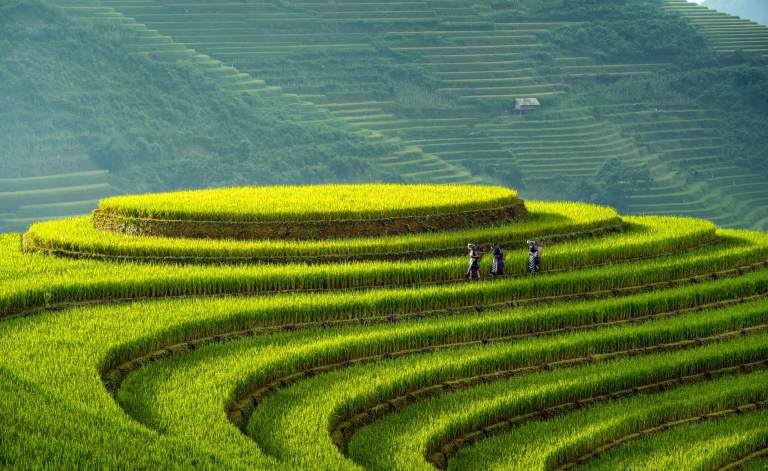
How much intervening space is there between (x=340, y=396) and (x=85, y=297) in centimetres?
468

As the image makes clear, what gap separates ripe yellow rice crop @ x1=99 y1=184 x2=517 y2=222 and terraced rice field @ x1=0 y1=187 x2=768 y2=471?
0.66m

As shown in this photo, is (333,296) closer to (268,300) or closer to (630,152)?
(268,300)

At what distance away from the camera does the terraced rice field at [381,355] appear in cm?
748

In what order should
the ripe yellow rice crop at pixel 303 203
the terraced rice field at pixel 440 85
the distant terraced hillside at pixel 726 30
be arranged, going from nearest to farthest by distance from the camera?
the ripe yellow rice crop at pixel 303 203
the terraced rice field at pixel 440 85
the distant terraced hillside at pixel 726 30

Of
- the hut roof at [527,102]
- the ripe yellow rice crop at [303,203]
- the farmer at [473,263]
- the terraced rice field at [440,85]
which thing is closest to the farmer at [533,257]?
the farmer at [473,263]

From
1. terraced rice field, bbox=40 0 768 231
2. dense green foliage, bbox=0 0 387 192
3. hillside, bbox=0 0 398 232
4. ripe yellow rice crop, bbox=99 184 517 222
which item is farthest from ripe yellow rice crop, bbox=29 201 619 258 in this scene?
dense green foliage, bbox=0 0 387 192

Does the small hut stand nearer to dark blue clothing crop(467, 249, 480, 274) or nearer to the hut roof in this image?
the hut roof

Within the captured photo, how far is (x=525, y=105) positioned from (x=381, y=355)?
65436 mm

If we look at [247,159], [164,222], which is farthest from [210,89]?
[164,222]

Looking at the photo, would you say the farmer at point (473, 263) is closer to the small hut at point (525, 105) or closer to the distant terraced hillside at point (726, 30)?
the small hut at point (525, 105)

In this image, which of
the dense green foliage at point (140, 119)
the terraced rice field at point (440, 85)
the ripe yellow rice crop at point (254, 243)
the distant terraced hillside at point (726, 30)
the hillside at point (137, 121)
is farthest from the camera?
the distant terraced hillside at point (726, 30)

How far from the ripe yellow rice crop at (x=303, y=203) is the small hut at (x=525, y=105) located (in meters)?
57.0

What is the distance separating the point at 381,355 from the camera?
10.4 metres

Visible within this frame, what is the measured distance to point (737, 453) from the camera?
27.6ft
